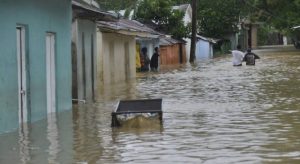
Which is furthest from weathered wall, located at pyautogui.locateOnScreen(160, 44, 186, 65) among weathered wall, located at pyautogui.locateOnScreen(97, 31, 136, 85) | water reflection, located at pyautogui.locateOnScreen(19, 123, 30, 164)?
water reflection, located at pyautogui.locateOnScreen(19, 123, 30, 164)

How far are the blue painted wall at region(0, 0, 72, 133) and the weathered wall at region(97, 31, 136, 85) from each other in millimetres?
10763

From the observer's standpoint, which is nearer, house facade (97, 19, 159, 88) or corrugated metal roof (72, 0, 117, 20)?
corrugated metal roof (72, 0, 117, 20)

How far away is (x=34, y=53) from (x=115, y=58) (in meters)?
16.5

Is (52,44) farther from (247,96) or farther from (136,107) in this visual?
(247,96)

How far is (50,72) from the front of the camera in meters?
14.6

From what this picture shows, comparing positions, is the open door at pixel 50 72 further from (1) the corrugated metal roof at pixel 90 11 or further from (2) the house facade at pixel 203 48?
(2) the house facade at pixel 203 48

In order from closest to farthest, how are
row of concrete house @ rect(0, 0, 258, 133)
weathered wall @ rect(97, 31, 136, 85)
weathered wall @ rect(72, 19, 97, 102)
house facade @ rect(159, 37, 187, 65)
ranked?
row of concrete house @ rect(0, 0, 258, 133) → weathered wall @ rect(72, 19, 97, 102) → weathered wall @ rect(97, 31, 136, 85) → house facade @ rect(159, 37, 187, 65)

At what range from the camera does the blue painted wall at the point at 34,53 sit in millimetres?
11438

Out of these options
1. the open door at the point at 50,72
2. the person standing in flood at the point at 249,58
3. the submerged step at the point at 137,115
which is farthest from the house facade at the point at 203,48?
the submerged step at the point at 137,115

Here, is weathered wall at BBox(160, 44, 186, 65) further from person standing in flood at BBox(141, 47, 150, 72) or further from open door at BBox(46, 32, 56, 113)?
open door at BBox(46, 32, 56, 113)

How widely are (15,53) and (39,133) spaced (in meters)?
1.66

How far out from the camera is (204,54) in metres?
66.1

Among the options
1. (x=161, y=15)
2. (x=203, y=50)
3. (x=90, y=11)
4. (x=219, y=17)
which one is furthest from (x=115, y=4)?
(x=90, y=11)

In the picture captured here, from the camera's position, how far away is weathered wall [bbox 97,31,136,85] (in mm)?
27047
